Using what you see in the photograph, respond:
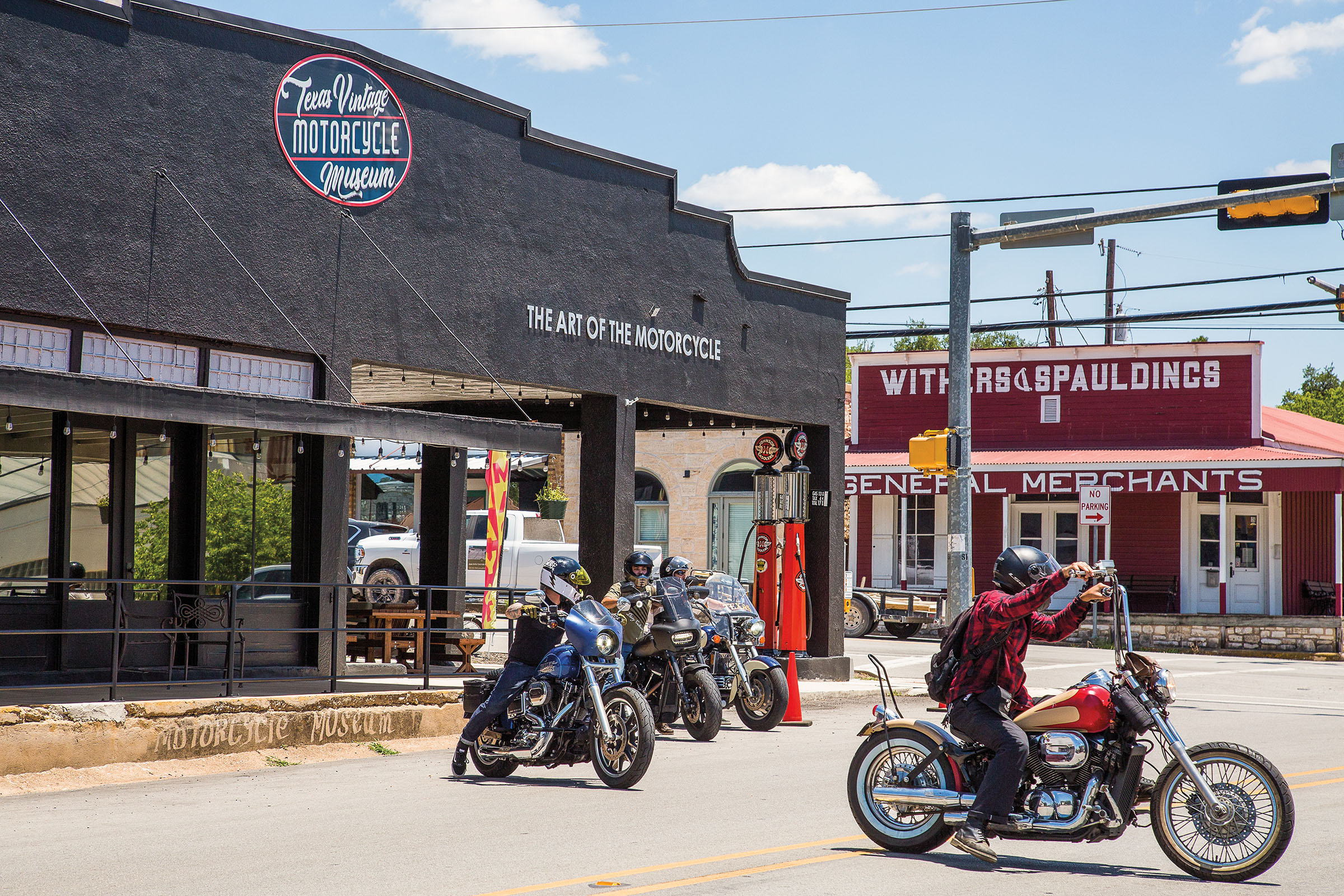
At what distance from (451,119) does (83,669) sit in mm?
6417

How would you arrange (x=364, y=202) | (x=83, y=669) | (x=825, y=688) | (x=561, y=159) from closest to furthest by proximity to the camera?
(x=83, y=669) < (x=364, y=202) < (x=561, y=159) < (x=825, y=688)

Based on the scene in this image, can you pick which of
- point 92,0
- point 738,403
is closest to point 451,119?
point 92,0

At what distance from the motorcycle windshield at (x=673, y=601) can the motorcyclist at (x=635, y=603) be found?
67 millimetres

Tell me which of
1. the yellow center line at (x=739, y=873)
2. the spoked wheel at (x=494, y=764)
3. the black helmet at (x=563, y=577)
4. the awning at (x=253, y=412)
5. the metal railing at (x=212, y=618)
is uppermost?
the awning at (x=253, y=412)

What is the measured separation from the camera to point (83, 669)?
41.1 ft

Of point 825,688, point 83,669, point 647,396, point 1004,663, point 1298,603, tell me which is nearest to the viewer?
point 1004,663

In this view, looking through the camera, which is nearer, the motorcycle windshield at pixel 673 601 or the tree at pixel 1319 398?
the motorcycle windshield at pixel 673 601

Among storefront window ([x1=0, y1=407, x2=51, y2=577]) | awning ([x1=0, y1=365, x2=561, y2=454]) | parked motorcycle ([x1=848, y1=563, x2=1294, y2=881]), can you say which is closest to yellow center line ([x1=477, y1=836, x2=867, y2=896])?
parked motorcycle ([x1=848, y1=563, x2=1294, y2=881])

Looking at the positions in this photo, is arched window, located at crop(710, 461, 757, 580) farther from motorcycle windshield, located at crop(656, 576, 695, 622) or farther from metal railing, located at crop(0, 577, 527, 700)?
motorcycle windshield, located at crop(656, 576, 695, 622)

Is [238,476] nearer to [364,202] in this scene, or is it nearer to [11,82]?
[364,202]

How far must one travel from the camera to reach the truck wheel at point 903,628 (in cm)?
3055

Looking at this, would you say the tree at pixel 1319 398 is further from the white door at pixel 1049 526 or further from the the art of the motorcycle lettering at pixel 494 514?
the the art of the motorcycle lettering at pixel 494 514

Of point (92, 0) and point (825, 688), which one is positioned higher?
point (92, 0)

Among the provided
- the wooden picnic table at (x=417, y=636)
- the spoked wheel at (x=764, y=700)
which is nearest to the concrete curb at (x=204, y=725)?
the wooden picnic table at (x=417, y=636)
